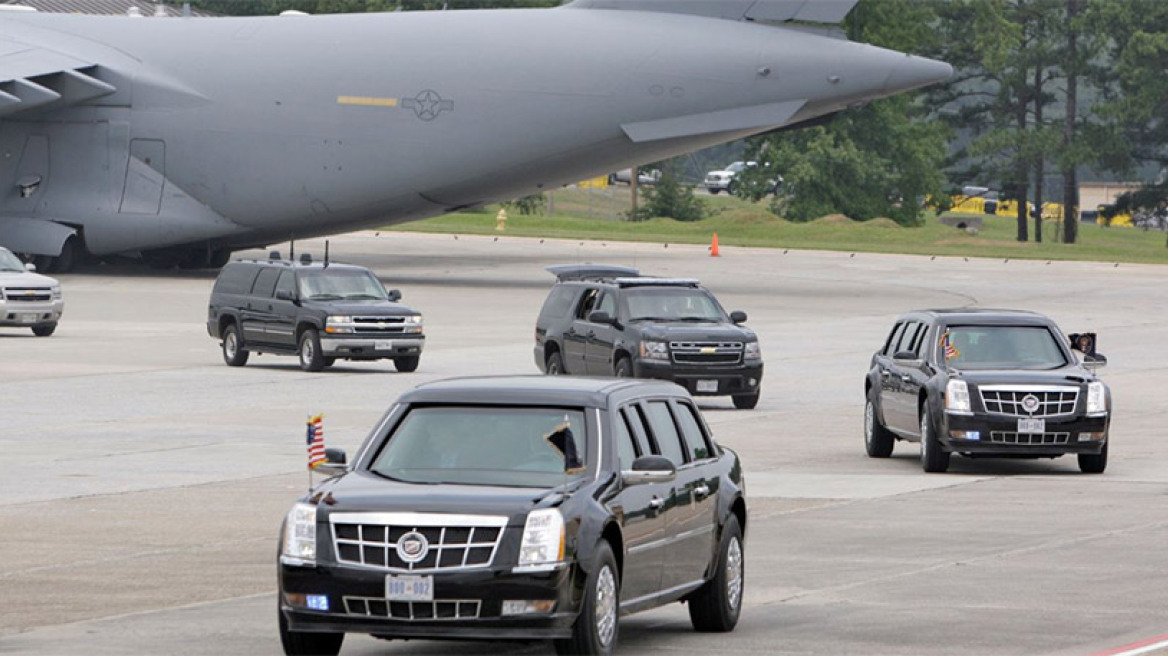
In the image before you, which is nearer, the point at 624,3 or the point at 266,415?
the point at 266,415

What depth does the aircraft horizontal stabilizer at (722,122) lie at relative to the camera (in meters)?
58.8

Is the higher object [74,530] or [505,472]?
[505,472]

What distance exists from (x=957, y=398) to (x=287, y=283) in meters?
17.5

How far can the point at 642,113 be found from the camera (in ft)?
194

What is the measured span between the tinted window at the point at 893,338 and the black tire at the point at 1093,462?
10.6 ft

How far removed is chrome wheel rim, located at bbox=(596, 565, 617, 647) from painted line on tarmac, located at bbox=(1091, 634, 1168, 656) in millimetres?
2714

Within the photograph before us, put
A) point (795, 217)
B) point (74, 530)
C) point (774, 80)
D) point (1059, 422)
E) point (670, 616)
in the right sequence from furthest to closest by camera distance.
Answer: point (795, 217), point (774, 80), point (1059, 422), point (74, 530), point (670, 616)

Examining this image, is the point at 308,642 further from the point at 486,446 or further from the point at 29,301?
the point at 29,301

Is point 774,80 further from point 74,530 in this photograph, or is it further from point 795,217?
point 795,217

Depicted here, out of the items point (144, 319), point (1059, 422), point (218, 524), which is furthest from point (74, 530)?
point (144, 319)

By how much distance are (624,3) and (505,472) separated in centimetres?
4893

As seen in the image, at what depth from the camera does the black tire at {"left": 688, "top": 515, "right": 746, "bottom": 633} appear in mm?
13180

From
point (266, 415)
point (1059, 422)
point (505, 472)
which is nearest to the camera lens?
point (505, 472)

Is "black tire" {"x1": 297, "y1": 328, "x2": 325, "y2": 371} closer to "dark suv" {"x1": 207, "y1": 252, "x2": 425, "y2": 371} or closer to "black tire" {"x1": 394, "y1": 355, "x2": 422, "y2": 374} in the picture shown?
"dark suv" {"x1": 207, "y1": 252, "x2": 425, "y2": 371}
